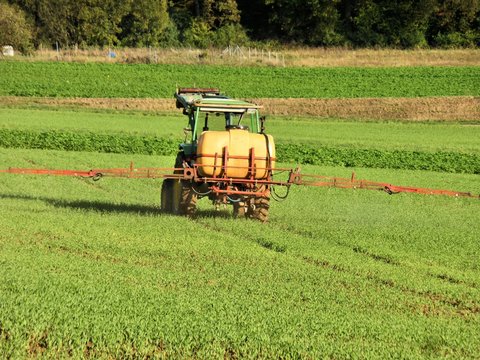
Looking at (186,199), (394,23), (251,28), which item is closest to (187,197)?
(186,199)

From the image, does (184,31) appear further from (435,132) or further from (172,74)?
(435,132)

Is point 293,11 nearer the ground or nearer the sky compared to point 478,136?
nearer the sky

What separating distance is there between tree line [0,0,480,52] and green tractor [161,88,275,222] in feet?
185

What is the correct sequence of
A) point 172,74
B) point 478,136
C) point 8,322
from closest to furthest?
point 8,322 < point 478,136 < point 172,74

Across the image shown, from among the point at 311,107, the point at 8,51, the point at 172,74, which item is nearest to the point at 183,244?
the point at 311,107

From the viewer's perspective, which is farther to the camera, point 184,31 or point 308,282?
point 184,31

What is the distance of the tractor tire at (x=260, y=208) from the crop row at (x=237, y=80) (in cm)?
3611

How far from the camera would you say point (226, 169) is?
18656 millimetres

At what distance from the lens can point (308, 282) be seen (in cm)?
1304

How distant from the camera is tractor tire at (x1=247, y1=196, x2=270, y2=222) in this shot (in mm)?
19375

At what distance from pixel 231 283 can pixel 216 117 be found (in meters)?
8.23

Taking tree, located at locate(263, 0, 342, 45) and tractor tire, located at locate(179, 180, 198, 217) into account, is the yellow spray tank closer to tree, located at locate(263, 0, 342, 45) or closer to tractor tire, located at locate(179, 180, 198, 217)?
tractor tire, located at locate(179, 180, 198, 217)

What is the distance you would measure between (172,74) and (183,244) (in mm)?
45770

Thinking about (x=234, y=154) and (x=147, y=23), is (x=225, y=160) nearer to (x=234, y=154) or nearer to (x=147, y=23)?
(x=234, y=154)
